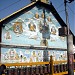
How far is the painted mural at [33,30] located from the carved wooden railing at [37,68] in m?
4.37

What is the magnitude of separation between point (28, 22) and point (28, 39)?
172 cm

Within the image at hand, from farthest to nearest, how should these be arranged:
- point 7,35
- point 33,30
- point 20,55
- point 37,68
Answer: point 33,30, point 20,55, point 7,35, point 37,68

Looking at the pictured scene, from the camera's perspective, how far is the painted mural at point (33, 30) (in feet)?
58.4

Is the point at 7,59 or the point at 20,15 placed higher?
the point at 20,15

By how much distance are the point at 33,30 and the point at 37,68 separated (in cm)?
709

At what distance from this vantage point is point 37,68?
13453 millimetres

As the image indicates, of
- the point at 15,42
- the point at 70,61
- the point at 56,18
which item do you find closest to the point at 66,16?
the point at 70,61

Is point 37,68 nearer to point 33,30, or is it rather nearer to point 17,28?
point 17,28

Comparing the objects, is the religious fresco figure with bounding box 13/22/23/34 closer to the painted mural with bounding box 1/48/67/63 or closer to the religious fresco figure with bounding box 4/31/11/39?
the religious fresco figure with bounding box 4/31/11/39

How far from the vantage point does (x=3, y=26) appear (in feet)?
Answer: 56.1

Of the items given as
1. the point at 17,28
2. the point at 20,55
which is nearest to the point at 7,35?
the point at 17,28

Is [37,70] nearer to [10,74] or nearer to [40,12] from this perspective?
[10,74]

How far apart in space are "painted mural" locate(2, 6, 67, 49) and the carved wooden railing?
437 centimetres

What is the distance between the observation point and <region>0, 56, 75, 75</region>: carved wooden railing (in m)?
11.6
